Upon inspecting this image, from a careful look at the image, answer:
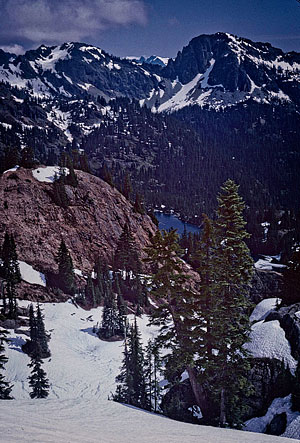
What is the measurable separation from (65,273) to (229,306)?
156 feet

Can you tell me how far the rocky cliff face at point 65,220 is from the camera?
62188 mm

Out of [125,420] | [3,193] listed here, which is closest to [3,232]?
[3,193]

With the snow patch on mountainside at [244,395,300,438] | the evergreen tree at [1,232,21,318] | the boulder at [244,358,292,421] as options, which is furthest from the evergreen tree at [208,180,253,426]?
the evergreen tree at [1,232,21,318]

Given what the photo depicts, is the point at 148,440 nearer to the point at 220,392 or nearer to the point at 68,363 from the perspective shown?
the point at 220,392

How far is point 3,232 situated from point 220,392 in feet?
177

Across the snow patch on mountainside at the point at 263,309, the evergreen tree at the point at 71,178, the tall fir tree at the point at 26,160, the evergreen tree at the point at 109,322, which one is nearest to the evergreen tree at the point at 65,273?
the evergreen tree at the point at 109,322

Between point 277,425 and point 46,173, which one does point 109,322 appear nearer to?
point 277,425

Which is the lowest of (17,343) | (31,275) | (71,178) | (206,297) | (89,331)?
(89,331)

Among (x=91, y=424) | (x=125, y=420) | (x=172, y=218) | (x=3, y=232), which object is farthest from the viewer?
(x=172, y=218)

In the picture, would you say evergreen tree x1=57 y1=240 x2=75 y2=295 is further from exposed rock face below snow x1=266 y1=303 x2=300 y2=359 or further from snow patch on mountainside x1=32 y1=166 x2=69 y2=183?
exposed rock face below snow x1=266 y1=303 x2=300 y2=359

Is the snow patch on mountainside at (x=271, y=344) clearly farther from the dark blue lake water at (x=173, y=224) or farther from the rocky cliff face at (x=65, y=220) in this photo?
the dark blue lake water at (x=173, y=224)

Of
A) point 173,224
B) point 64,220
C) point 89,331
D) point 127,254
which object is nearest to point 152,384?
point 89,331

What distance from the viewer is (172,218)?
620 feet

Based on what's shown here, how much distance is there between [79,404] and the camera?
57.4 ft
